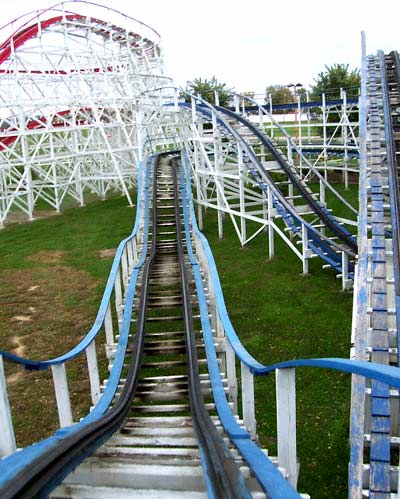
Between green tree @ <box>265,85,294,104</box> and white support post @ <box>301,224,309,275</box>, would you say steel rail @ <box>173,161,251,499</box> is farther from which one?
green tree @ <box>265,85,294,104</box>

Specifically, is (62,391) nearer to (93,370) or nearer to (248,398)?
(93,370)

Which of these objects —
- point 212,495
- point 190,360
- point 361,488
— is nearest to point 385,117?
point 190,360

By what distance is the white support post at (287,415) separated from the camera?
3.06 m

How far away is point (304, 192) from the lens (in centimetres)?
1228

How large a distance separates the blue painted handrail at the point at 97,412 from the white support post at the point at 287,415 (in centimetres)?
129

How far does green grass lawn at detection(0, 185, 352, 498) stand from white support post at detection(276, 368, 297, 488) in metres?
2.02

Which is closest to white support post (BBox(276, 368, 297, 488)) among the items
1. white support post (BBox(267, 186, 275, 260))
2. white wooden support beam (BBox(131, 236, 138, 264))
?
white wooden support beam (BBox(131, 236, 138, 264))

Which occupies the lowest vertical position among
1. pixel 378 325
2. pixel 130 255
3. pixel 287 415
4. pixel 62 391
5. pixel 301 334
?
pixel 301 334

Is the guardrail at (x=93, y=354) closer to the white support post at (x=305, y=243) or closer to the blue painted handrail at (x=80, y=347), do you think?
the blue painted handrail at (x=80, y=347)

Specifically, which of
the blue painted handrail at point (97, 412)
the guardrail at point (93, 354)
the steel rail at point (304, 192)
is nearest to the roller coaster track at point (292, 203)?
the steel rail at point (304, 192)

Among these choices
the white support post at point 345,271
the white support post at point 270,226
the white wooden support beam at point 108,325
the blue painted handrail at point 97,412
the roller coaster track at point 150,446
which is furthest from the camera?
the white support post at point 270,226

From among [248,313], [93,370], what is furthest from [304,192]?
[93,370]

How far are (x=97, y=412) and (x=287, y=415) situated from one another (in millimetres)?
2099

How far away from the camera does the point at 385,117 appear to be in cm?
985
